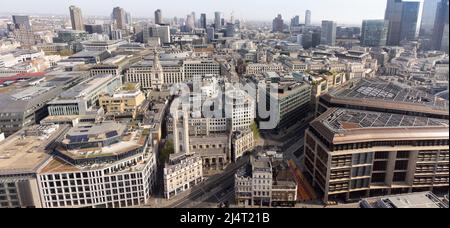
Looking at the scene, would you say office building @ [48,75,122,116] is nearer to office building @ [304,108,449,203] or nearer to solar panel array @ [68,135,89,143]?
solar panel array @ [68,135,89,143]

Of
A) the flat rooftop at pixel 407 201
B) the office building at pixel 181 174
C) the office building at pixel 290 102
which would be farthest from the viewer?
the office building at pixel 290 102

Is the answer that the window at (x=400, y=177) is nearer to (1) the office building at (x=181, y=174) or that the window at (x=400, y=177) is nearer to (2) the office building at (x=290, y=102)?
(1) the office building at (x=181, y=174)

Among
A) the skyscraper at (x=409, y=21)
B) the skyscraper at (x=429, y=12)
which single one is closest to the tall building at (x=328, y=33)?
the skyscraper at (x=409, y=21)

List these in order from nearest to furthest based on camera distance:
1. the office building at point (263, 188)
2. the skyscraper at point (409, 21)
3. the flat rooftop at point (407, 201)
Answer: the flat rooftop at point (407, 201), the office building at point (263, 188), the skyscraper at point (409, 21)

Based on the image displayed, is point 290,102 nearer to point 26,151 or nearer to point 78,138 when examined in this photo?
point 78,138

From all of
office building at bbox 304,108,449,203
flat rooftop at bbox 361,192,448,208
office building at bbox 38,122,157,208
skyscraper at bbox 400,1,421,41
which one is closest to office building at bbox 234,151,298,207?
office building at bbox 304,108,449,203
